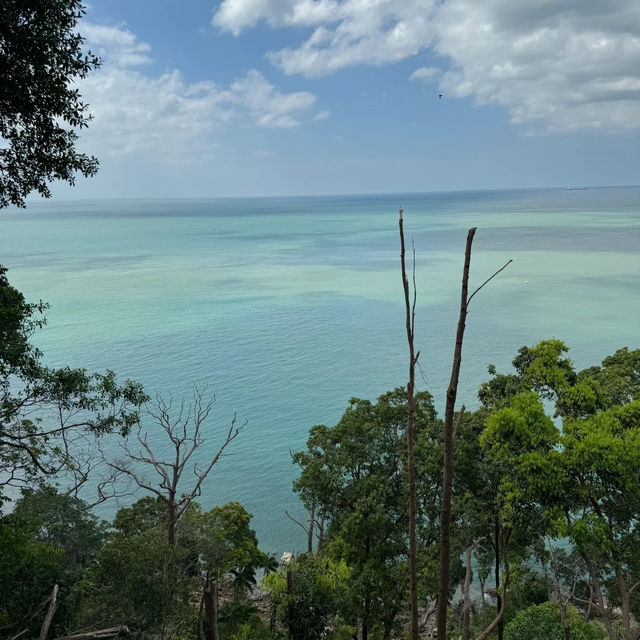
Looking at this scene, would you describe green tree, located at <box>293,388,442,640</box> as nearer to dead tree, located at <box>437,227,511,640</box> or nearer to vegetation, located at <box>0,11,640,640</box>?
vegetation, located at <box>0,11,640,640</box>

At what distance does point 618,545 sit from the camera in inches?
316

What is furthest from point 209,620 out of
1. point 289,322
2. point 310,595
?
point 289,322

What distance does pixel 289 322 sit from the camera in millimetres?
33375

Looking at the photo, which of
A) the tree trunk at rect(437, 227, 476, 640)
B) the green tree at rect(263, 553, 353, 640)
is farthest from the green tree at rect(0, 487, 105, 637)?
the tree trunk at rect(437, 227, 476, 640)

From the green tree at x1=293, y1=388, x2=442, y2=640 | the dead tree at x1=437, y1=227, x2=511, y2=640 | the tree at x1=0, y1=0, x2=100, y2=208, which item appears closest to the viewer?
the dead tree at x1=437, y1=227, x2=511, y2=640

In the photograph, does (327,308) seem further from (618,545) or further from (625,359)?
(618,545)

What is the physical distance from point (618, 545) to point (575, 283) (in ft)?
123

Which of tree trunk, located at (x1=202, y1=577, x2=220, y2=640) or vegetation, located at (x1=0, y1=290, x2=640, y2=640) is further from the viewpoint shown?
vegetation, located at (x1=0, y1=290, x2=640, y2=640)

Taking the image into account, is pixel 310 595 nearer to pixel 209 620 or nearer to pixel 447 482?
pixel 209 620

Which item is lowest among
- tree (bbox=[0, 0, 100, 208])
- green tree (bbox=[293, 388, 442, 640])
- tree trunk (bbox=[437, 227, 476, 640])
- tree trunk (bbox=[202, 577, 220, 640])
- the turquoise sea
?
tree trunk (bbox=[202, 577, 220, 640])

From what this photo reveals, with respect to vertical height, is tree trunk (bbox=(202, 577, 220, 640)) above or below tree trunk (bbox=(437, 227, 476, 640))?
below

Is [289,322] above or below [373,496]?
above

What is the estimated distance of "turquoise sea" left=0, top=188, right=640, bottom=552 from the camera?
67.9 ft

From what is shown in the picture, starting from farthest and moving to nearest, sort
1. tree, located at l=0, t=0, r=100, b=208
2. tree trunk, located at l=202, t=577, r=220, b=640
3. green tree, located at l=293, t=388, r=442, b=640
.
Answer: green tree, located at l=293, t=388, r=442, b=640 → tree, located at l=0, t=0, r=100, b=208 → tree trunk, located at l=202, t=577, r=220, b=640
